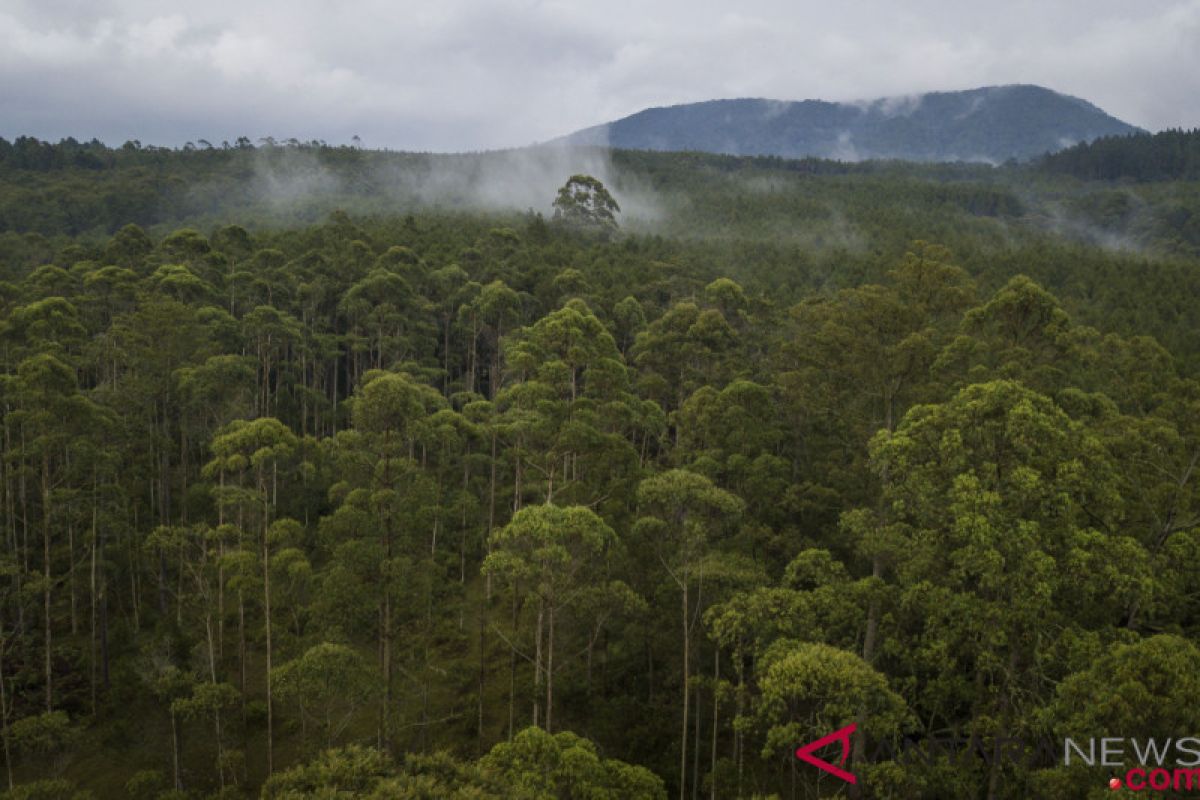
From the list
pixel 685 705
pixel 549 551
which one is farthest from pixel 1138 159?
pixel 549 551

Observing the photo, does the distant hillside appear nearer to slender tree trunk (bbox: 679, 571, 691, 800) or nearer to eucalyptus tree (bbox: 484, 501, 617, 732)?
slender tree trunk (bbox: 679, 571, 691, 800)

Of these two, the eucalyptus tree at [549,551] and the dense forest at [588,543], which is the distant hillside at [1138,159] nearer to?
the dense forest at [588,543]

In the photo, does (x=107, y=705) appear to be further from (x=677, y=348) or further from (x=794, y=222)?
(x=794, y=222)

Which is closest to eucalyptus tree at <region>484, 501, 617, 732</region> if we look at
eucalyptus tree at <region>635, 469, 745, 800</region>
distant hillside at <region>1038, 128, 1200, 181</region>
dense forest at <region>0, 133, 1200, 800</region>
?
dense forest at <region>0, 133, 1200, 800</region>

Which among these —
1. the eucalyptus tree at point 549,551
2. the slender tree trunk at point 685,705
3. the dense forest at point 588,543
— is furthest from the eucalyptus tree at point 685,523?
the eucalyptus tree at point 549,551

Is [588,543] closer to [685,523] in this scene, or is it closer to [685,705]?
[685,523]

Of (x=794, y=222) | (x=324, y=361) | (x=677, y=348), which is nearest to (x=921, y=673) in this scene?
A: (x=677, y=348)
